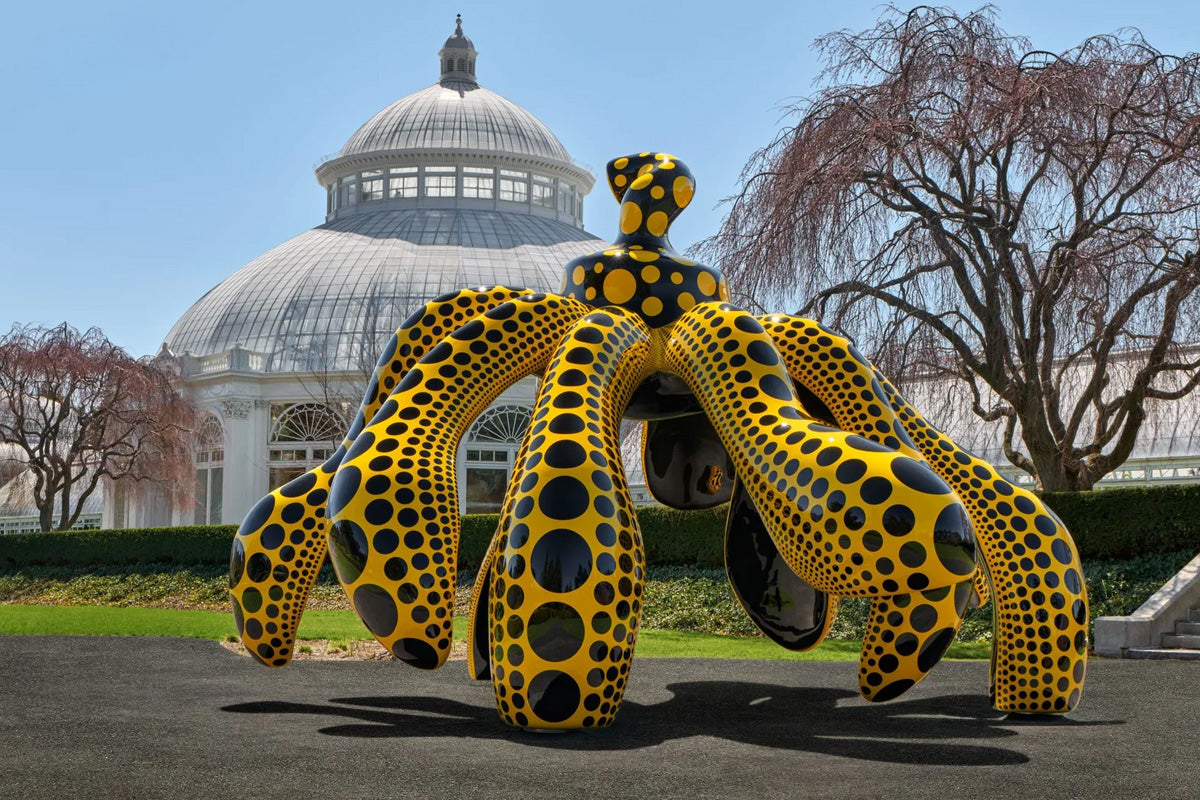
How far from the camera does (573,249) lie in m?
50.3

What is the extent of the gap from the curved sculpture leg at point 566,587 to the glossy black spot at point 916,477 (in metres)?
1.37

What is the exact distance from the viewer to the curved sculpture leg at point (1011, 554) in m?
7.27

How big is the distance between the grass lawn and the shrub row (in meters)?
2.46

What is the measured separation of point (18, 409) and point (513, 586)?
28731mm

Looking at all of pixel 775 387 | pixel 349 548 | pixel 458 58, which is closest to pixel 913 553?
pixel 775 387

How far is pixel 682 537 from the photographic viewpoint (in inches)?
805

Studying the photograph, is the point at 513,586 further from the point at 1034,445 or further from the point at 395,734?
the point at 1034,445

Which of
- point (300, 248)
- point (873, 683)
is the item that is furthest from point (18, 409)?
point (873, 683)

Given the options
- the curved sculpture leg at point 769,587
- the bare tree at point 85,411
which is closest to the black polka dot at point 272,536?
the curved sculpture leg at point 769,587

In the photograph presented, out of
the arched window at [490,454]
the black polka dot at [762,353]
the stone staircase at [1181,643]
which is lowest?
the stone staircase at [1181,643]

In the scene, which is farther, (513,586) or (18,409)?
(18,409)

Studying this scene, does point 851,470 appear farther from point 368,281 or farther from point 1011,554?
point 368,281

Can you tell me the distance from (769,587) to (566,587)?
9.40 feet

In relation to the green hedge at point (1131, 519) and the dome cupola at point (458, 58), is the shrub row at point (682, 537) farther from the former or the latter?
the dome cupola at point (458, 58)
